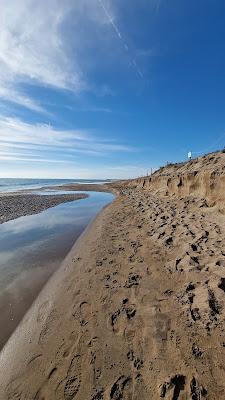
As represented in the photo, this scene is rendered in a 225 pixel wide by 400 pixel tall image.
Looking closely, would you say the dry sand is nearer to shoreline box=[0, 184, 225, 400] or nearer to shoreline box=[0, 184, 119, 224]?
shoreline box=[0, 184, 225, 400]

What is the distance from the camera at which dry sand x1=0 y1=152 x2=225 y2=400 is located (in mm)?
3355

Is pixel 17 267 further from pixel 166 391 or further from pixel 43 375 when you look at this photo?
pixel 166 391

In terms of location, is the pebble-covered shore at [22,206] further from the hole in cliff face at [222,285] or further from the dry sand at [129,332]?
the hole in cliff face at [222,285]

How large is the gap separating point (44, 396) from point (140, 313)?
83.9 inches

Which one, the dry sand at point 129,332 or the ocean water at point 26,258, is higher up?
the dry sand at point 129,332

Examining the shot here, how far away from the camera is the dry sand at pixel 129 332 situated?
3.36m

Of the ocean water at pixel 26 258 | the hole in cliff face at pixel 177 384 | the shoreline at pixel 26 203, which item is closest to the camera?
the hole in cliff face at pixel 177 384

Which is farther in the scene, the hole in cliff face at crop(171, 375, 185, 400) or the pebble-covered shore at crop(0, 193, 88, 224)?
the pebble-covered shore at crop(0, 193, 88, 224)

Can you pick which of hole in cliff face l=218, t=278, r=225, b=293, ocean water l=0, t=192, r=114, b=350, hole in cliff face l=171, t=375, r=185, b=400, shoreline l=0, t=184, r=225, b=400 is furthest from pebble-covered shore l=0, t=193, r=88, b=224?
hole in cliff face l=171, t=375, r=185, b=400

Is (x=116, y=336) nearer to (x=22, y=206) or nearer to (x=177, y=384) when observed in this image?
(x=177, y=384)

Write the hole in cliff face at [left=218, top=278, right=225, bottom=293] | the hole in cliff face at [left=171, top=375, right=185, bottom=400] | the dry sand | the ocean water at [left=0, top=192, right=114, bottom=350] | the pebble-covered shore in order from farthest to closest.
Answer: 1. the pebble-covered shore
2. the ocean water at [left=0, top=192, right=114, bottom=350]
3. the hole in cliff face at [left=218, top=278, right=225, bottom=293]
4. the dry sand
5. the hole in cliff face at [left=171, top=375, right=185, bottom=400]

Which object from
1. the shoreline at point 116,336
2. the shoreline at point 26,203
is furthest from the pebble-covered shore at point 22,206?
the shoreline at point 116,336

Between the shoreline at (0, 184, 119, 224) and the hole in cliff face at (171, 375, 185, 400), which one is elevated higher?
the hole in cliff face at (171, 375, 185, 400)

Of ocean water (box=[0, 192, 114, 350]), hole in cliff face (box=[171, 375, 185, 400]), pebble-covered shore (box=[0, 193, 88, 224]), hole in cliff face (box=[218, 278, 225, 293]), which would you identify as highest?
hole in cliff face (box=[218, 278, 225, 293])
